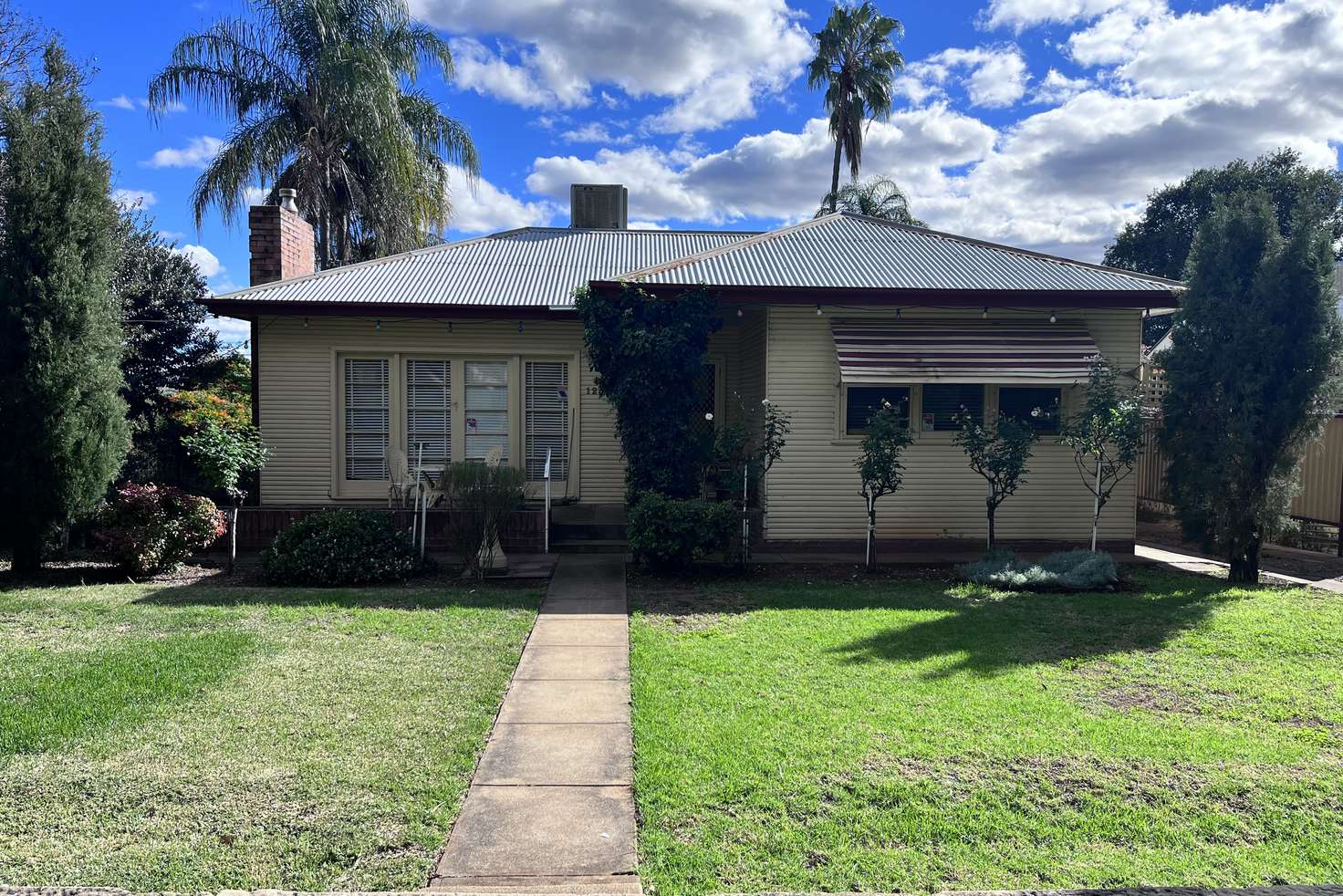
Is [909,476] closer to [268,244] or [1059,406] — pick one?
[1059,406]

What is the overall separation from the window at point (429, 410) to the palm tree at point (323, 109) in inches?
406

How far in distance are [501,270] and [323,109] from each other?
1033cm

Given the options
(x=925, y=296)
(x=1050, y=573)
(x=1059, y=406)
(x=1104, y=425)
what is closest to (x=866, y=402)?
(x=925, y=296)

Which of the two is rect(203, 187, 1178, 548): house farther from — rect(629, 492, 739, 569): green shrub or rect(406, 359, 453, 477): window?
rect(629, 492, 739, 569): green shrub

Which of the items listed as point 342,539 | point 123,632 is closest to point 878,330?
point 342,539

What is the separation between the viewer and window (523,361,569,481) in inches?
467

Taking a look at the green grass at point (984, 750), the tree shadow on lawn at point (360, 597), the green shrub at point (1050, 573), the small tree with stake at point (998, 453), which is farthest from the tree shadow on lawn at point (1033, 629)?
the tree shadow on lawn at point (360, 597)

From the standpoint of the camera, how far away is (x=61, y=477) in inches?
342

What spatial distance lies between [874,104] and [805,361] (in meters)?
18.6

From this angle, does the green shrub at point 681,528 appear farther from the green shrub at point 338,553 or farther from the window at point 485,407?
the window at point 485,407

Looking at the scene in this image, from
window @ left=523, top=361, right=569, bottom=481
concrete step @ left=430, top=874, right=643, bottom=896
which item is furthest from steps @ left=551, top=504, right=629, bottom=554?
concrete step @ left=430, top=874, right=643, bottom=896

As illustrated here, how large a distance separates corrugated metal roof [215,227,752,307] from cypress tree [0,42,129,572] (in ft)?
6.21

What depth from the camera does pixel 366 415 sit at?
1162cm

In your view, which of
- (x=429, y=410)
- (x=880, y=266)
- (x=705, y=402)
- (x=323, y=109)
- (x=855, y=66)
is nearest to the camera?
(x=880, y=266)
